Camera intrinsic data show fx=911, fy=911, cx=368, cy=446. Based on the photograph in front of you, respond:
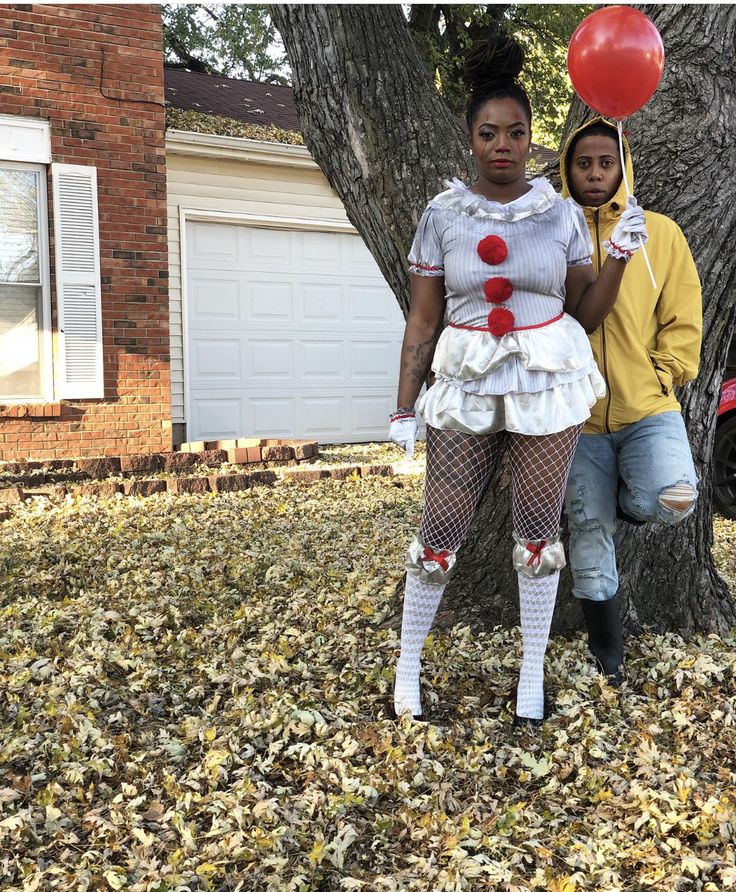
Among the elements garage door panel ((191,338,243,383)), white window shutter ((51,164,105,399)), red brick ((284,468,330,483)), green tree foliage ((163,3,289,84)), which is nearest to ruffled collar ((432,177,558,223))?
red brick ((284,468,330,483))

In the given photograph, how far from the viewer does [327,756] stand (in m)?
2.73

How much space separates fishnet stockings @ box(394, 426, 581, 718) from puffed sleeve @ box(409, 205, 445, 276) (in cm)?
48

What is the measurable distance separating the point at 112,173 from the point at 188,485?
10.6 ft

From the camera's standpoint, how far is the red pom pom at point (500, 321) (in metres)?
2.62

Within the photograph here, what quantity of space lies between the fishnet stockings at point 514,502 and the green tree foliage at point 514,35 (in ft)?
33.8

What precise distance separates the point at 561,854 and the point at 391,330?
9.09 meters

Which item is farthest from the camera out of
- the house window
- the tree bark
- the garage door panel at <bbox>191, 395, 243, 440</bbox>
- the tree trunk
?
the garage door panel at <bbox>191, 395, 243, 440</bbox>

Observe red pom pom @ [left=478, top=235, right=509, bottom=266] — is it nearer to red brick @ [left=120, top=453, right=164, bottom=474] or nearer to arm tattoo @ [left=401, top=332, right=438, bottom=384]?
arm tattoo @ [left=401, top=332, right=438, bottom=384]

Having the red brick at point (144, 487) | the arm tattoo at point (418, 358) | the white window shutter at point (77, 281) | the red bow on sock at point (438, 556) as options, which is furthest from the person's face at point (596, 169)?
the white window shutter at point (77, 281)

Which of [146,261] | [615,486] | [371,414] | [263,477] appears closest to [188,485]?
[263,477]

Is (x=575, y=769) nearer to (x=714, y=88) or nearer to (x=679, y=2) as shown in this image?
(x=714, y=88)

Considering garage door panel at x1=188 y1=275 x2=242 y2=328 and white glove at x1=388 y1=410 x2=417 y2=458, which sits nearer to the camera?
white glove at x1=388 y1=410 x2=417 y2=458

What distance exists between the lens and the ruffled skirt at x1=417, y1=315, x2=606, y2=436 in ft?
8.64

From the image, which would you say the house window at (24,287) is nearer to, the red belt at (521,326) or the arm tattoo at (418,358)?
the arm tattoo at (418,358)
